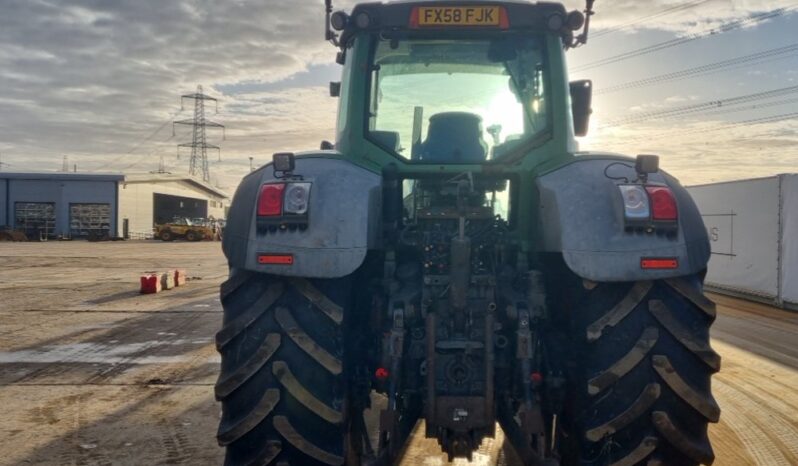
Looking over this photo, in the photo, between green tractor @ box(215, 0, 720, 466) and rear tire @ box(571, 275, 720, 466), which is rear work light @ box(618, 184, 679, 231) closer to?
green tractor @ box(215, 0, 720, 466)

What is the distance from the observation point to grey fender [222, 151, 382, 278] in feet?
10.7

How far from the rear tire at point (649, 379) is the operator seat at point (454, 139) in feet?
4.25

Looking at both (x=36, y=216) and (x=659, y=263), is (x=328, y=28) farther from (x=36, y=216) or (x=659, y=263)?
(x=36, y=216)

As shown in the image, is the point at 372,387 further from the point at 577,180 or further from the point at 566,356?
the point at 577,180

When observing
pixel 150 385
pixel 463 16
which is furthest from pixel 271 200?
pixel 150 385

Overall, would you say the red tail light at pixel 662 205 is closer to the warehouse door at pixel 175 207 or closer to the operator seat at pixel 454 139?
the operator seat at pixel 454 139

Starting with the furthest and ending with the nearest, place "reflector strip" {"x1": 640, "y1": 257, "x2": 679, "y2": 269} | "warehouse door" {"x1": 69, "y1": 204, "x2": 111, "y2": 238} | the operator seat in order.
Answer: "warehouse door" {"x1": 69, "y1": 204, "x2": 111, "y2": 238}
the operator seat
"reflector strip" {"x1": 640, "y1": 257, "x2": 679, "y2": 269}

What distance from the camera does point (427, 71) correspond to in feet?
14.3

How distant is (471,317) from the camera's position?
134 inches

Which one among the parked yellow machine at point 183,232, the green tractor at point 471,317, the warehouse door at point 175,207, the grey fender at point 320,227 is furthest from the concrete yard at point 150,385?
the warehouse door at point 175,207

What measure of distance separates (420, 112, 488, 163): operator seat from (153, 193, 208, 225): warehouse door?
6200 cm

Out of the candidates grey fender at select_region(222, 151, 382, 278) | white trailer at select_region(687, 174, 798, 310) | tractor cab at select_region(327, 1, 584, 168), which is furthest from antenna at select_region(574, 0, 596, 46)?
white trailer at select_region(687, 174, 798, 310)

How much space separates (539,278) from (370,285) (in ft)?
3.07

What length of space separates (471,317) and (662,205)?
108cm
